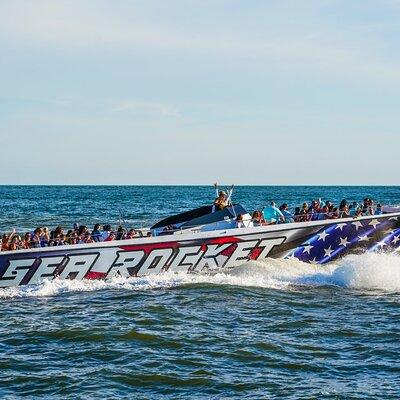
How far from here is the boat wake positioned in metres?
18.1

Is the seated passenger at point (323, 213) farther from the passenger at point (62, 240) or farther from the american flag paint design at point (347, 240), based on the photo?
the passenger at point (62, 240)

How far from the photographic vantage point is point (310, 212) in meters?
21.8

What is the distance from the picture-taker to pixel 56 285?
18.2 metres

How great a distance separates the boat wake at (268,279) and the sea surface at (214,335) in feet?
0.10

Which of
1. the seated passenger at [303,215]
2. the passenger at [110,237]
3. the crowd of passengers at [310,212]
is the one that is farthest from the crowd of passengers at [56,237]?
the seated passenger at [303,215]

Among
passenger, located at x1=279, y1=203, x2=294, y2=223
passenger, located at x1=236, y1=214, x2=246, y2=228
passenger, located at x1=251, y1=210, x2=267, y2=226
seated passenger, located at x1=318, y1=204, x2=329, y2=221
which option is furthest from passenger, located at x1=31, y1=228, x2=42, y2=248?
seated passenger, located at x1=318, y1=204, x2=329, y2=221

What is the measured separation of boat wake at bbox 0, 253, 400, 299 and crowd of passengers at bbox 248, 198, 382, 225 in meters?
1.39

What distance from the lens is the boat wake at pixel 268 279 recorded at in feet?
59.5

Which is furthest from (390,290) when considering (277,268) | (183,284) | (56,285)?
(56,285)

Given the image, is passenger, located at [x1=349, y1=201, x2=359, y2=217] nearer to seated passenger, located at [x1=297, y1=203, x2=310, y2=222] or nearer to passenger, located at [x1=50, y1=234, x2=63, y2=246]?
seated passenger, located at [x1=297, y1=203, x2=310, y2=222]

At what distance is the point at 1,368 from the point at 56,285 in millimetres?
6630

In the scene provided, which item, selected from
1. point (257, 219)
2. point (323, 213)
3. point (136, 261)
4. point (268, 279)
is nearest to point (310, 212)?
point (323, 213)

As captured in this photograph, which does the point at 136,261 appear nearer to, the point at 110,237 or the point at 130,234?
the point at 130,234

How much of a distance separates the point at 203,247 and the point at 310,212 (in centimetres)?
399
